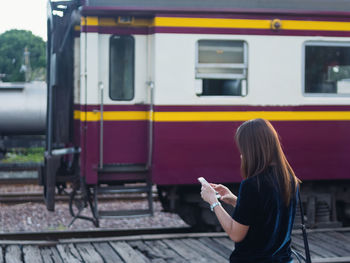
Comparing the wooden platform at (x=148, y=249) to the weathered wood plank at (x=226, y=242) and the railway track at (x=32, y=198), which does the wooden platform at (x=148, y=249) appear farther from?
the railway track at (x=32, y=198)

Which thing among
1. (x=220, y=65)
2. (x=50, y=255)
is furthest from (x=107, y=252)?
(x=220, y=65)

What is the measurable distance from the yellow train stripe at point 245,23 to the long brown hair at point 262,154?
15.6ft

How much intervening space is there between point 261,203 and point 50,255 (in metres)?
4.46

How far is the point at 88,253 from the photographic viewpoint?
7.10 metres

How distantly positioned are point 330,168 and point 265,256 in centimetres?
538

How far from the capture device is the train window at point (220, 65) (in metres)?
8.01

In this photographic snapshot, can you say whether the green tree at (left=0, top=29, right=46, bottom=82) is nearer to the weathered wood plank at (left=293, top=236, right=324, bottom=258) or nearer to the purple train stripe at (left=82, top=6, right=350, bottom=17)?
the purple train stripe at (left=82, top=6, right=350, bottom=17)

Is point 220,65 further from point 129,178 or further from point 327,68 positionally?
point 129,178

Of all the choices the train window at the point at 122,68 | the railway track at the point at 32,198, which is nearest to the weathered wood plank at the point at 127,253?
the train window at the point at 122,68

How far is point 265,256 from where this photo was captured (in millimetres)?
3244

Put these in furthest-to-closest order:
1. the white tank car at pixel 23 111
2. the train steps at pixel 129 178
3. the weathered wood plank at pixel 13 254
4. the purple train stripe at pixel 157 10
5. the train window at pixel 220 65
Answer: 1. the white tank car at pixel 23 111
2. the train window at pixel 220 65
3. the train steps at pixel 129 178
4. the purple train stripe at pixel 157 10
5. the weathered wood plank at pixel 13 254

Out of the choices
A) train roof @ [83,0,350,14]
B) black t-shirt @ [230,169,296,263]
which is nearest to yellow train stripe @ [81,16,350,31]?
train roof @ [83,0,350,14]

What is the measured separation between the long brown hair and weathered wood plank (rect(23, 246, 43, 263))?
13.9 ft

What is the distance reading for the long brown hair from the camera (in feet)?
10.6
